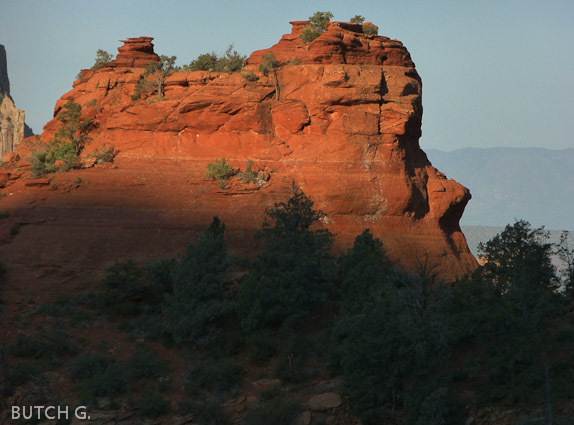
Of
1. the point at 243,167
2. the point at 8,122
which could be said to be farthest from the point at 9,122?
the point at 243,167

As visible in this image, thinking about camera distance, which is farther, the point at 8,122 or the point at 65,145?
A: the point at 8,122

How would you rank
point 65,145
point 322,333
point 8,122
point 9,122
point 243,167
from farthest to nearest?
1. point 9,122
2. point 8,122
3. point 65,145
4. point 243,167
5. point 322,333

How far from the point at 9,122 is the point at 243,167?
58.0 metres

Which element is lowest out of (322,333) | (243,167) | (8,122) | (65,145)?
(322,333)

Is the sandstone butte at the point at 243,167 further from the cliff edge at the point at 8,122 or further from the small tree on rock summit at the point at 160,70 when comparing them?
the cliff edge at the point at 8,122

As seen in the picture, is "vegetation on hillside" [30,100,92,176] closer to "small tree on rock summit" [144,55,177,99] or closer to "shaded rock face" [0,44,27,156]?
"small tree on rock summit" [144,55,177,99]

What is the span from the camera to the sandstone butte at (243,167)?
119 feet

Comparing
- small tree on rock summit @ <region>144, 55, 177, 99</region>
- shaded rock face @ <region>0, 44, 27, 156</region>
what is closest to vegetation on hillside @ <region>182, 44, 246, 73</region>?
small tree on rock summit @ <region>144, 55, 177, 99</region>

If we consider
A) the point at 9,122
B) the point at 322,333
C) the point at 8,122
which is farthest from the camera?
the point at 9,122

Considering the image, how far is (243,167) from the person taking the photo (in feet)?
133

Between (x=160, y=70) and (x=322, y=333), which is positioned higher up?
(x=160, y=70)

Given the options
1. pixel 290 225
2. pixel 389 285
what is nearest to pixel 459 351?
pixel 389 285

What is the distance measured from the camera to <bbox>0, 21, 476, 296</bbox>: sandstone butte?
119ft

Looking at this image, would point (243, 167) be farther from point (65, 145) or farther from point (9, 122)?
point (9, 122)
